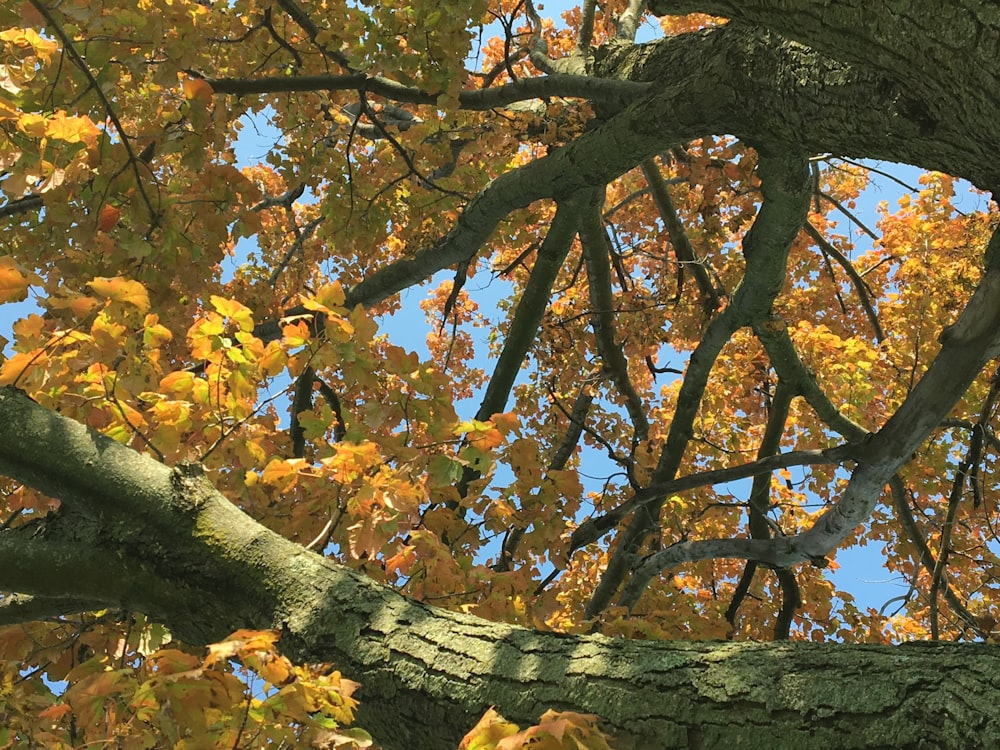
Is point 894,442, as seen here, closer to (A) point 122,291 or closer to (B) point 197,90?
(A) point 122,291

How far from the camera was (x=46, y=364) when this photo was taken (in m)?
1.94

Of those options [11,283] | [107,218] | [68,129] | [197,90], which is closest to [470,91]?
[197,90]

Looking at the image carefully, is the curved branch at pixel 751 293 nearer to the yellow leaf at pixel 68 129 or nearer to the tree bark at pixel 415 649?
the tree bark at pixel 415 649

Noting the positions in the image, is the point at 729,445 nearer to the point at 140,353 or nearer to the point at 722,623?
the point at 722,623

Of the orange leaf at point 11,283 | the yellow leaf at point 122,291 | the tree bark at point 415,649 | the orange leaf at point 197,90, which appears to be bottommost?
the tree bark at point 415,649

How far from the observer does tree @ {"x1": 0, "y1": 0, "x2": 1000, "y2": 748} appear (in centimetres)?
139

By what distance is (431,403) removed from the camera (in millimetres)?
2543

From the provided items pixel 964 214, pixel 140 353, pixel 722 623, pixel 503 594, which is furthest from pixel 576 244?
pixel 140 353

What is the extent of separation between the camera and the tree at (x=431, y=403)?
139 cm

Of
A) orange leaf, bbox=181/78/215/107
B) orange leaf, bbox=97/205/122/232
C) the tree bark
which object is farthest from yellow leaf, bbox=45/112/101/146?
the tree bark

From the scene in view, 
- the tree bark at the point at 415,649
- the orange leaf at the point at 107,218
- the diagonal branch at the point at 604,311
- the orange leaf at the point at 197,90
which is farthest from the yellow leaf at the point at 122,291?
the diagonal branch at the point at 604,311

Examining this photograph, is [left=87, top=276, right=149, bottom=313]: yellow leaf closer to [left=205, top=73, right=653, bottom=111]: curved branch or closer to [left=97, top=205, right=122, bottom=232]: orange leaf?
[left=97, top=205, right=122, bottom=232]: orange leaf

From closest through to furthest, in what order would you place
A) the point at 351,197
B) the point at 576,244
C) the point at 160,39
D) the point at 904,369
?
1. the point at 160,39
2. the point at 351,197
3. the point at 904,369
4. the point at 576,244

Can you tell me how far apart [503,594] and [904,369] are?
13.3 feet
